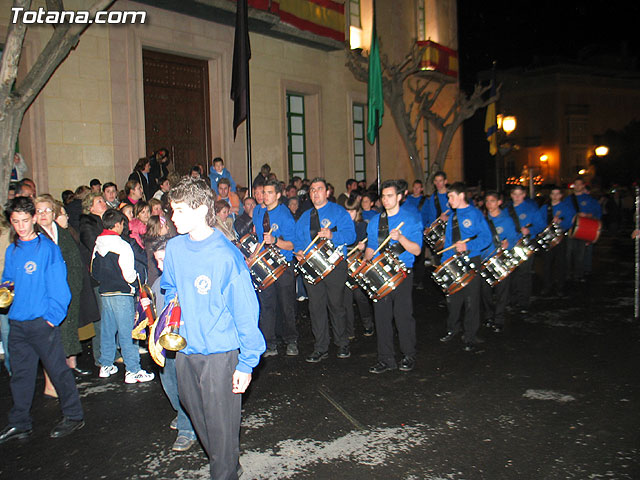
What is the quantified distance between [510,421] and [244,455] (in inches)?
92.0

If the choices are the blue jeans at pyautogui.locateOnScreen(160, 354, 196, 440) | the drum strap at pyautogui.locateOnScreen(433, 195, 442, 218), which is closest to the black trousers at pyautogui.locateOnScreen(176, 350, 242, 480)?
the blue jeans at pyautogui.locateOnScreen(160, 354, 196, 440)

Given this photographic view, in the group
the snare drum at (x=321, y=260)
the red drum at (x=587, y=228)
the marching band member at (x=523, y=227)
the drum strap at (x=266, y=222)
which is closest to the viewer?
the snare drum at (x=321, y=260)

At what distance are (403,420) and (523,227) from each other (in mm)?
5582

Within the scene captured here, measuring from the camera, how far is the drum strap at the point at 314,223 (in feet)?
24.0

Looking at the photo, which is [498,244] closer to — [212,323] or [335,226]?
[335,226]

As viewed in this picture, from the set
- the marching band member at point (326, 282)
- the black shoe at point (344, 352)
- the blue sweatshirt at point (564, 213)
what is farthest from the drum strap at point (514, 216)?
the black shoe at point (344, 352)

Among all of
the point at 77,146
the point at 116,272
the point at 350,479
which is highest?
the point at 77,146

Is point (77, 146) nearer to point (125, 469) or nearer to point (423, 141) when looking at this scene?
point (125, 469)

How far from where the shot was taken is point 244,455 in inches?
185

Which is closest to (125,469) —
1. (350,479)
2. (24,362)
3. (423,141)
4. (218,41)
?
(24,362)

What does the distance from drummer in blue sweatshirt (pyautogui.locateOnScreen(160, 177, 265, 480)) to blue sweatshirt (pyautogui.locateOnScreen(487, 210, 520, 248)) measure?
249 inches

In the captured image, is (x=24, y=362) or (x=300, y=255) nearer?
(x=24, y=362)

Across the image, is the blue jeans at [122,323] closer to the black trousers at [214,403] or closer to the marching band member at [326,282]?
the marching band member at [326,282]

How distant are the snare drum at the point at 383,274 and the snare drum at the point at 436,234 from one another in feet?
16.1
